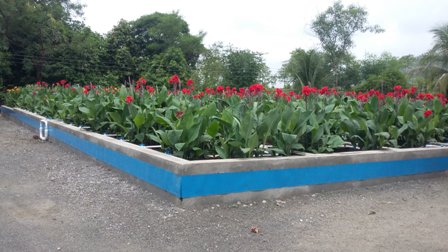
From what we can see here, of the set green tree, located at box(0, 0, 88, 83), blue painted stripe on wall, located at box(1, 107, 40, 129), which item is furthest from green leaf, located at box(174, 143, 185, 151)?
green tree, located at box(0, 0, 88, 83)

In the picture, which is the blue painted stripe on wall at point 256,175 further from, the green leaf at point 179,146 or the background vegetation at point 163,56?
the background vegetation at point 163,56

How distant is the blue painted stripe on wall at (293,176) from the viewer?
4357 millimetres

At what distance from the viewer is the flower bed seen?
16.6ft

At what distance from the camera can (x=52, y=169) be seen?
21.1 ft

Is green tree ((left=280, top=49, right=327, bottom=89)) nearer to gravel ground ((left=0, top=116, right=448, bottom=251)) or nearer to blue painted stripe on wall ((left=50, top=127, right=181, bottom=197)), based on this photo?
blue painted stripe on wall ((left=50, top=127, right=181, bottom=197))

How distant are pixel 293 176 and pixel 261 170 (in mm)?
432

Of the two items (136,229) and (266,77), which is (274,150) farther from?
(266,77)

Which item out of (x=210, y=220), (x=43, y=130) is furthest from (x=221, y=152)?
(x=43, y=130)

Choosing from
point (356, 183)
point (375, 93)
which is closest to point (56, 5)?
point (375, 93)

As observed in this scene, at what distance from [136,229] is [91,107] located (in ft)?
13.9

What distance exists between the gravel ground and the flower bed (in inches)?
26.3

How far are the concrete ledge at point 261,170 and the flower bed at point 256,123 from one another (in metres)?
0.30

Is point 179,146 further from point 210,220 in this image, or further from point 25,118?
point 25,118

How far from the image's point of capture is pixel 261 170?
4.66 meters
